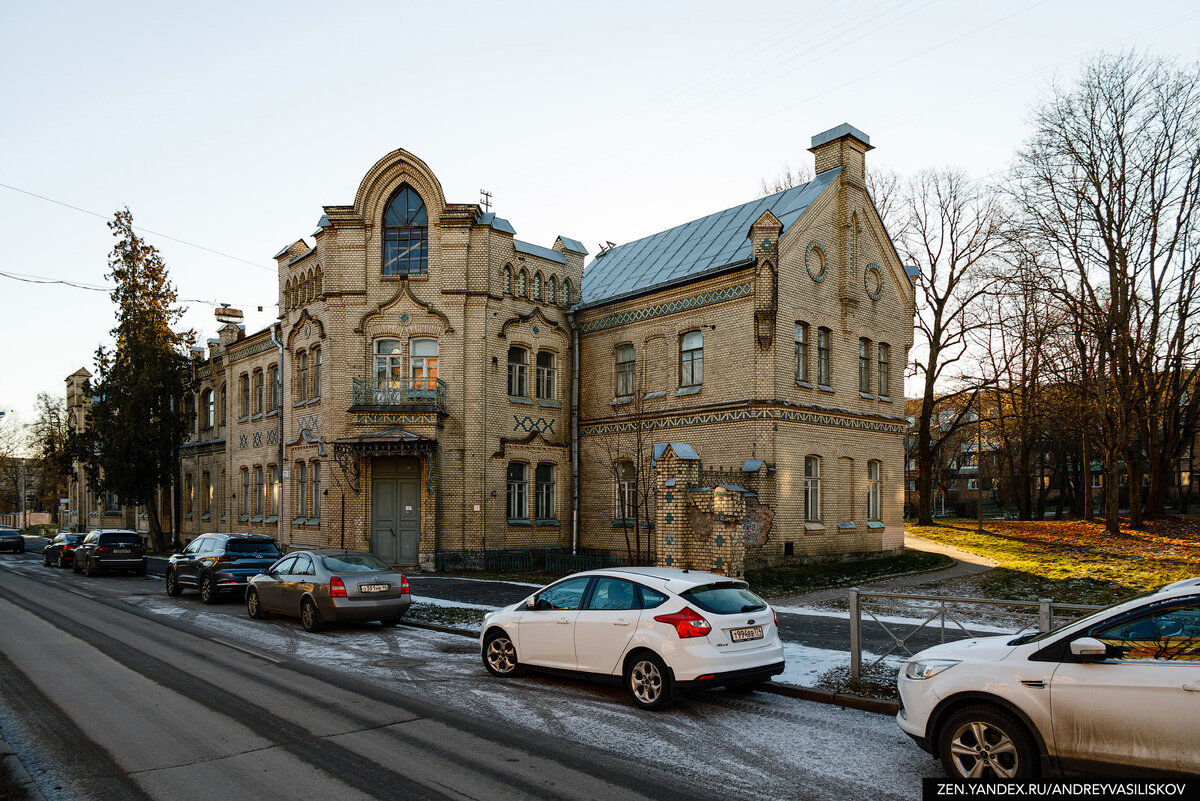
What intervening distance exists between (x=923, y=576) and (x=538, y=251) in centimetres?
1540

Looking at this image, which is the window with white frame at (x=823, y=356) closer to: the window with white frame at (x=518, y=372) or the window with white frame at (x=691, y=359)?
the window with white frame at (x=691, y=359)

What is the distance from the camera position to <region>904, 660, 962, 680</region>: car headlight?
20.1ft

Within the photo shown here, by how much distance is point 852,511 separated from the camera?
974 inches

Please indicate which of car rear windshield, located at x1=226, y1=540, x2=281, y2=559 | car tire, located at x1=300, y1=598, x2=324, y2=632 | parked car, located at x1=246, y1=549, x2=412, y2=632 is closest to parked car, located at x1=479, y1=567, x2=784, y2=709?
parked car, located at x1=246, y1=549, x2=412, y2=632

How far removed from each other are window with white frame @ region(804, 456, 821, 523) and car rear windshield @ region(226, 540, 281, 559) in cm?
1427

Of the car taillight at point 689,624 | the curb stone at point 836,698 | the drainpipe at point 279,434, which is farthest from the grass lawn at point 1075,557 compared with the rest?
the drainpipe at point 279,434

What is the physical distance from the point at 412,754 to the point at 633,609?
9.65ft

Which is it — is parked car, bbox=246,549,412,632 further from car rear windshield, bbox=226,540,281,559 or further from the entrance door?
the entrance door

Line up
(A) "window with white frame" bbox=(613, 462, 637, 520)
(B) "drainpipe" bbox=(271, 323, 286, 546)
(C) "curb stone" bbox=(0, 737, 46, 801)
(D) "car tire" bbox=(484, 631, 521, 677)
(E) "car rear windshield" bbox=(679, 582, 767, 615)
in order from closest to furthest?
(C) "curb stone" bbox=(0, 737, 46, 801) → (E) "car rear windshield" bbox=(679, 582, 767, 615) → (D) "car tire" bbox=(484, 631, 521, 677) → (A) "window with white frame" bbox=(613, 462, 637, 520) → (B) "drainpipe" bbox=(271, 323, 286, 546)

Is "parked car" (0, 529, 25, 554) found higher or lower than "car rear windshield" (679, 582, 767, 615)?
lower

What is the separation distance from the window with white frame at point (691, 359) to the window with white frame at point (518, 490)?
19.7ft

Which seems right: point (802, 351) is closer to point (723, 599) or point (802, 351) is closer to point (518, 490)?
point (518, 490)

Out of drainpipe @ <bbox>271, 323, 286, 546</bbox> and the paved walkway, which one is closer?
the paved walkway

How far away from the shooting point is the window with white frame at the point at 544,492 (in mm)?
26609
